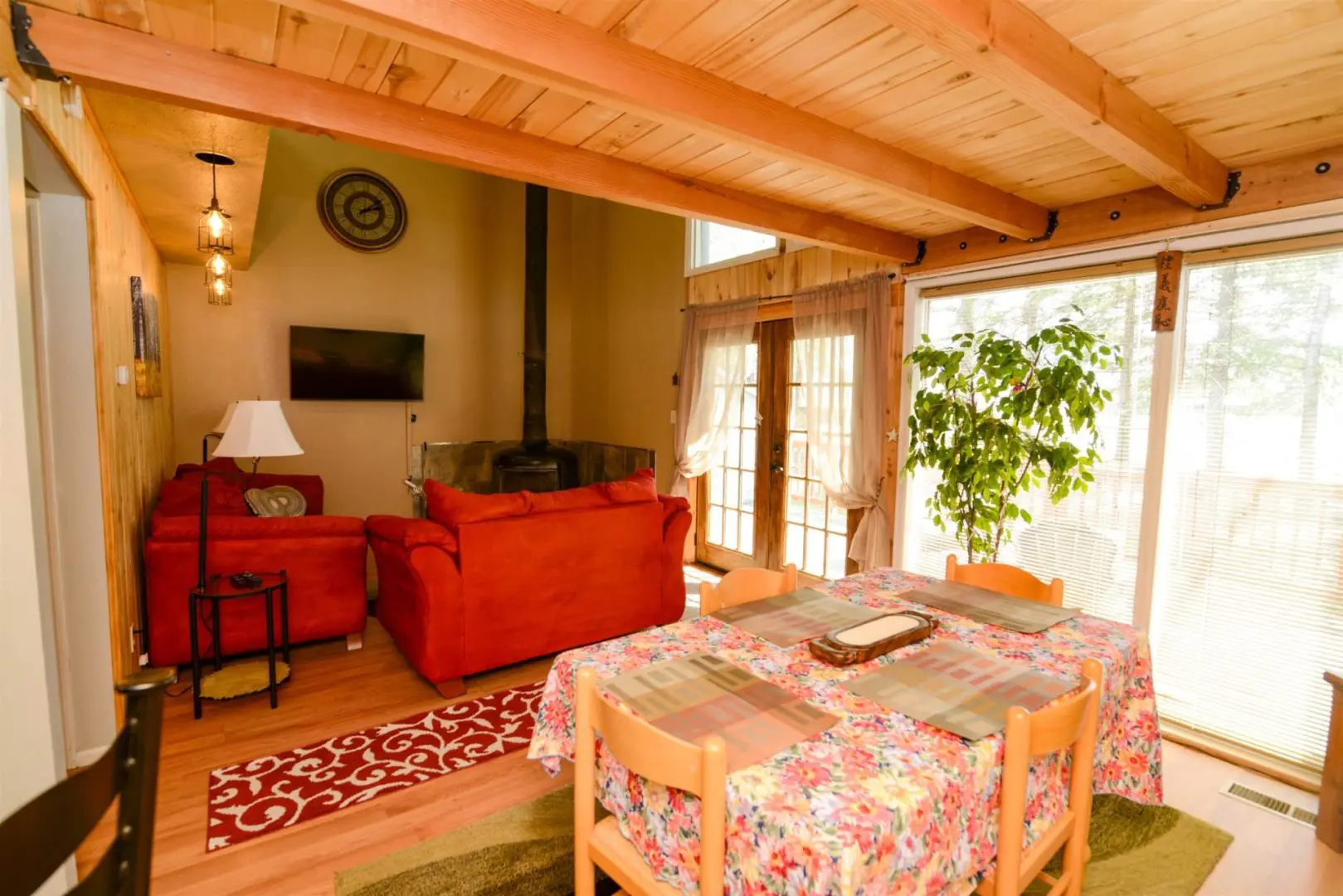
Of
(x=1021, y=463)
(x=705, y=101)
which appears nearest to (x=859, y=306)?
(x=1021, y=463)

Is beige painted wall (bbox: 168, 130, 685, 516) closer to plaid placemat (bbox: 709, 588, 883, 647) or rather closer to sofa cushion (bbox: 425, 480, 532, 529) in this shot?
sofa cushion (bbox: 425, 480, 532, 529)

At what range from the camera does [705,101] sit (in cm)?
182

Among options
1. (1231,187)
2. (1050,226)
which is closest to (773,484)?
(1050,226)

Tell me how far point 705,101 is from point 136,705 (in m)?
1.85

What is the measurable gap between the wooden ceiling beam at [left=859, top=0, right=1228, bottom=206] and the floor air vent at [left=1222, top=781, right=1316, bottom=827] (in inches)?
87.0

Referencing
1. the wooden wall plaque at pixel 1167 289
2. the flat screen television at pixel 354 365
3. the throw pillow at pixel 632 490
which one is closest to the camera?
the wooden wall plaque at pixel 1167 289

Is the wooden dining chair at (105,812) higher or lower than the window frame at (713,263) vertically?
lower

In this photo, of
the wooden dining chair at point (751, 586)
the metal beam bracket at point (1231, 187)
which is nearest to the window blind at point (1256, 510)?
the metal beam bracket at point (1231, 187)

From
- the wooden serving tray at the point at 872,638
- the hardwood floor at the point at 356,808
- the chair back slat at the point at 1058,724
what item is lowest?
the hardwood floor at the point at 356,808

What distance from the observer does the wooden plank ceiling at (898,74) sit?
1.50m

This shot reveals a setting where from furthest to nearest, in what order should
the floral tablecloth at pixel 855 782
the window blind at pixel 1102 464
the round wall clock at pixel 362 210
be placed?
the round wall clock at pixel 362 210 → the window blind at pixel 1102 464 → the floral tablecloth at pixel 855 782

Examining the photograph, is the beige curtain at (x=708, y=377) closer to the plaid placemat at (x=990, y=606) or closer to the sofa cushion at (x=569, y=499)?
the sofa cushion at (x=569, y=499)

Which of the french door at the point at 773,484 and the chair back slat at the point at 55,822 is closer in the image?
the chair back slat at the point at 55,822

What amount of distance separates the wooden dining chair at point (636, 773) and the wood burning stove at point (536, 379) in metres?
4.28
